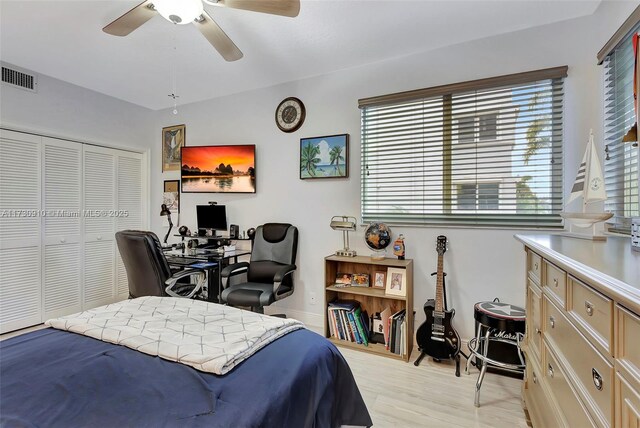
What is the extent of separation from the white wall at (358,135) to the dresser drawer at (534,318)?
711mm

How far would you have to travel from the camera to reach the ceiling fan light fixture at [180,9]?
1.57 metres

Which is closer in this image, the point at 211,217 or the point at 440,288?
the point at 440,288

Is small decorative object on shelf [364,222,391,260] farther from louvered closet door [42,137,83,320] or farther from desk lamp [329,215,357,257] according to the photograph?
louvered closet door [42,137,83,320]

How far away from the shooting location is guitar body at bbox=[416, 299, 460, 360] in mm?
2357

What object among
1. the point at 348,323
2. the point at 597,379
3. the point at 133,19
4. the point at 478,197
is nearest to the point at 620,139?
the point at 478,197

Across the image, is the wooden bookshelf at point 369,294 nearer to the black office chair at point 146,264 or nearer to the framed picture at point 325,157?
the framed picture at point 325,157

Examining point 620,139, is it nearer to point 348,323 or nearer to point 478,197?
point 478,197

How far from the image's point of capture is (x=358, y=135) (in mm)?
2994

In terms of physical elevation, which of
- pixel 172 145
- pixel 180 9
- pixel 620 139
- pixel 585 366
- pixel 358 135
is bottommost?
pixel 585 366

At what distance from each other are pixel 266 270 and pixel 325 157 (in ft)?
4.34

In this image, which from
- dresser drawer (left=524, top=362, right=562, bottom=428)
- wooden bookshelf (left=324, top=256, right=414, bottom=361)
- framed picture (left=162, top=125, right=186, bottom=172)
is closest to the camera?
dresser drawer (left=524, top=362, right=562, bottom=428)

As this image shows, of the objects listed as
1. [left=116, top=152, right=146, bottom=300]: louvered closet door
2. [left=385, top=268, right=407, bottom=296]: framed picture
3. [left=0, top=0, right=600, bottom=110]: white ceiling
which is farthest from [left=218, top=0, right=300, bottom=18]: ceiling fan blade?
[left=116, top=152, right=146, bottom=300]: louvered closet door

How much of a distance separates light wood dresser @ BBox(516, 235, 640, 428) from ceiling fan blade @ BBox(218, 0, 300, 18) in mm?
1768

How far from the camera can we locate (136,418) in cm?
80
